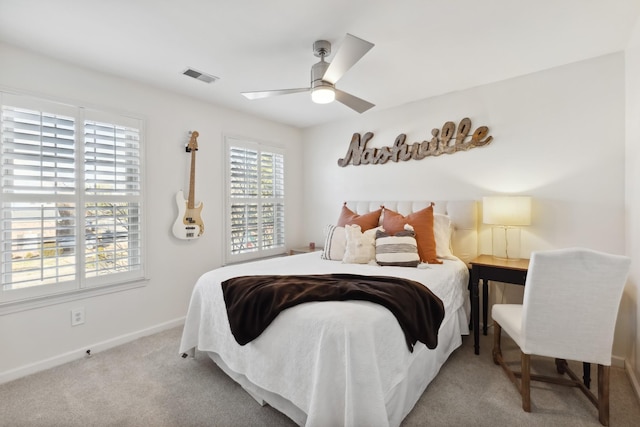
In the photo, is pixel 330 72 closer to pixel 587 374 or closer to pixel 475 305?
pixel 475 305

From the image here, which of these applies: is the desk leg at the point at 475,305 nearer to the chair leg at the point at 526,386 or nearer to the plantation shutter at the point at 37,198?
the chair leg at the point at 526,386

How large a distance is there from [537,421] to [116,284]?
132 inches

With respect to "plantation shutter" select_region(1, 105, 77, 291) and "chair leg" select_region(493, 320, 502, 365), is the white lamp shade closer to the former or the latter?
"chair leg" select_region(493, 320, 502, 365)

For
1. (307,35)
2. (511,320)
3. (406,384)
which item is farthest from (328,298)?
(307,35)

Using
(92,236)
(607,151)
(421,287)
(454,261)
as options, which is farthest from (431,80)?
(92,236)

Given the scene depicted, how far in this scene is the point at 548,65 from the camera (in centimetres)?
265

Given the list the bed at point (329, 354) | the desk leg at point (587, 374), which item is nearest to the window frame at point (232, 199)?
the bed at point (329, 354)

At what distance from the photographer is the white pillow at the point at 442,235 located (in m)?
2.92

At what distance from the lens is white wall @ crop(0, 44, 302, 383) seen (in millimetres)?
2373

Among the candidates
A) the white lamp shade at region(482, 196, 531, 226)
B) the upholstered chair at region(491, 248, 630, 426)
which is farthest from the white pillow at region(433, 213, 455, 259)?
the upholstered chair at region(491, 248, 630, 426)

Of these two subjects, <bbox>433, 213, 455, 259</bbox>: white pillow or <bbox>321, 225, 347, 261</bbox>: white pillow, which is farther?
<bbox>321, 225, 347, 261</bbox>: white pillow

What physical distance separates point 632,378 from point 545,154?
180cm

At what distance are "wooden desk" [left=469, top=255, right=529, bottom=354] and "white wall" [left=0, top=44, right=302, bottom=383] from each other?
2746mm

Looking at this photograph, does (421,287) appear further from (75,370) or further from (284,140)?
(284,140)
